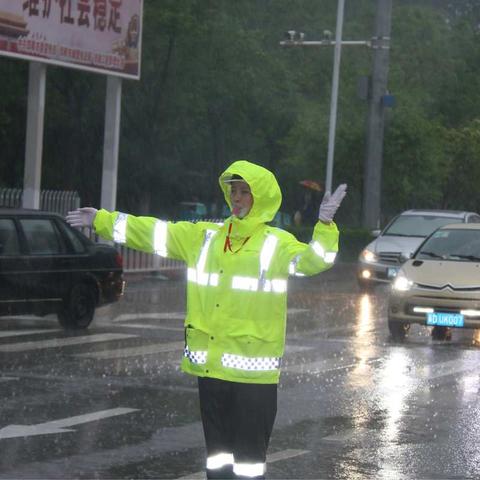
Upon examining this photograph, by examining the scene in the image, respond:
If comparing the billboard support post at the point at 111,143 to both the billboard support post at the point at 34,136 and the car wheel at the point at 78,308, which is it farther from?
the car wheel at the point at 78,308

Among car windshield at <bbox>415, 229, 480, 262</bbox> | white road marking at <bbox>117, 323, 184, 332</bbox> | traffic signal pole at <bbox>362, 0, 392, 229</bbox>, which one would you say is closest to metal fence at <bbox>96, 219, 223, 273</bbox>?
white road marking at <bbox>117, 323, 184, 332</bbox>

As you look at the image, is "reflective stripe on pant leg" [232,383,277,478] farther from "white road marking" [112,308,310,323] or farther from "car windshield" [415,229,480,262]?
"white road marking" [112,308,310,323]

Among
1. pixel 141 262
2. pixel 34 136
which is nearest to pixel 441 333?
pixel 141 262

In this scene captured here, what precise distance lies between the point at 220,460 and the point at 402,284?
36.7 feet

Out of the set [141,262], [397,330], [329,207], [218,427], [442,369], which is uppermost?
[329,207]

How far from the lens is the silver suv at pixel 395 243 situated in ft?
86.3

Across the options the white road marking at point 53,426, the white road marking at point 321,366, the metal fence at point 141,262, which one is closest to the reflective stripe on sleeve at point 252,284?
the white road marking at point 53,426

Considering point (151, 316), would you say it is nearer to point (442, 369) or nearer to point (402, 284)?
point (402, 284)

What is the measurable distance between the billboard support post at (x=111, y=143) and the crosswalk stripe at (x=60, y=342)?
1260 cm

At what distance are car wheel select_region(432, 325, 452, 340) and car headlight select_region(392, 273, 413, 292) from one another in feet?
3.36

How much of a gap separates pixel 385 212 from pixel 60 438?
43.3 meters

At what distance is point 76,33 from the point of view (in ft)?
87.5

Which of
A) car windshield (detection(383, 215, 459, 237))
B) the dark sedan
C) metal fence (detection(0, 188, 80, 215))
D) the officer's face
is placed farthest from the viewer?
metal fence (detection(0, 188, 80, 215))

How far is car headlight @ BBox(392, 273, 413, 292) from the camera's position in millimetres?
17281
